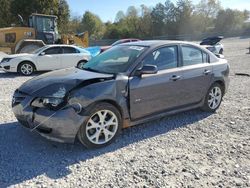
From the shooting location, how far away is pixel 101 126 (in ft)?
14.8

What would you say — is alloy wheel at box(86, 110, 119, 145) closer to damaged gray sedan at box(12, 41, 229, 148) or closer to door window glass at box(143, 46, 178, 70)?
damaged gray sedan at box(12, 41, 229, 148)

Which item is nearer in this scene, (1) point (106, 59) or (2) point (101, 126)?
(2) point (101, 126)

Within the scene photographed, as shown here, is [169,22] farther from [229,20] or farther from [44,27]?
[44,27]

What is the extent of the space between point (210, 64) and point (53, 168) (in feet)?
12.5

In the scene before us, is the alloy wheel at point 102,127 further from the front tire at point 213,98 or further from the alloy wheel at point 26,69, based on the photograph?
the alloy wheel at point 26,69

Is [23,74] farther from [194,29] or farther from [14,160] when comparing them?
[194,29]

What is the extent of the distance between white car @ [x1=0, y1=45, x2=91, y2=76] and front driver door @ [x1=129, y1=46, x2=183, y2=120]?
23.6ft

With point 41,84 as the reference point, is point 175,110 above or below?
below

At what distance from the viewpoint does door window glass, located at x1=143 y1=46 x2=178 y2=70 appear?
203 inches

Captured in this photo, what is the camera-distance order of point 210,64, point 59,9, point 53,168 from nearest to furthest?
point 53,168, point 210,64, point 59,9

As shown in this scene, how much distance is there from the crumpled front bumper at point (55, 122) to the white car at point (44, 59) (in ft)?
25.9

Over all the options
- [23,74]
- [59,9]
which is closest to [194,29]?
[59,9]

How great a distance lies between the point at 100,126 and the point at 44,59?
884 centimetres

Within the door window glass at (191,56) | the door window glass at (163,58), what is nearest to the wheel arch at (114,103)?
the door window glass at (163,58)
